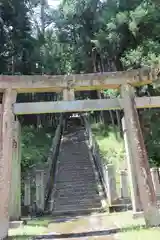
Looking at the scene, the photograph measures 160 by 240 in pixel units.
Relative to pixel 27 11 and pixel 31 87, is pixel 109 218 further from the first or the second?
pixel 27 11

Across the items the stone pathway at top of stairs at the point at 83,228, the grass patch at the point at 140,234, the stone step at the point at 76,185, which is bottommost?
the grass patch at the point at 140,234

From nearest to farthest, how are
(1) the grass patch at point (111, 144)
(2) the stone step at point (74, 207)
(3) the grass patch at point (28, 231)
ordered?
(3) the grass patch at point (28, 231)
(2) the stone step at point (74, 207)
(1) the grass patch at point (111, 144)

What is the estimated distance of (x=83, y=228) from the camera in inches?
319

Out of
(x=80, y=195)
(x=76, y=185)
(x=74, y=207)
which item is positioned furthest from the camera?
(x=76, y=185)

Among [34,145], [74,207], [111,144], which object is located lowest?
[74,207]

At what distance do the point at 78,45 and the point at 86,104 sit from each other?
1828cm

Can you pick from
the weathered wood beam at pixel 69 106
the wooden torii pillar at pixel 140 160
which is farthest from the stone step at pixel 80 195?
the weathered wood beam at pixel 69 106

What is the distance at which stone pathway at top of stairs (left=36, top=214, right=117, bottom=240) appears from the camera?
23.4 ft

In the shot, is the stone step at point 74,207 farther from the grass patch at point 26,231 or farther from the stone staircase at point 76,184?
the grass patch at point 26,231

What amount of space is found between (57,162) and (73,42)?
44.3ft

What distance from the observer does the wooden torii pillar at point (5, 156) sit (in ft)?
24.1

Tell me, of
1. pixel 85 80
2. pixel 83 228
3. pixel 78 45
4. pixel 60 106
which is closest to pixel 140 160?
pixel 83 228

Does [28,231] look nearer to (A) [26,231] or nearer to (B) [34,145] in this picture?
(A) [26,231]

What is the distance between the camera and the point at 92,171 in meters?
15.1
